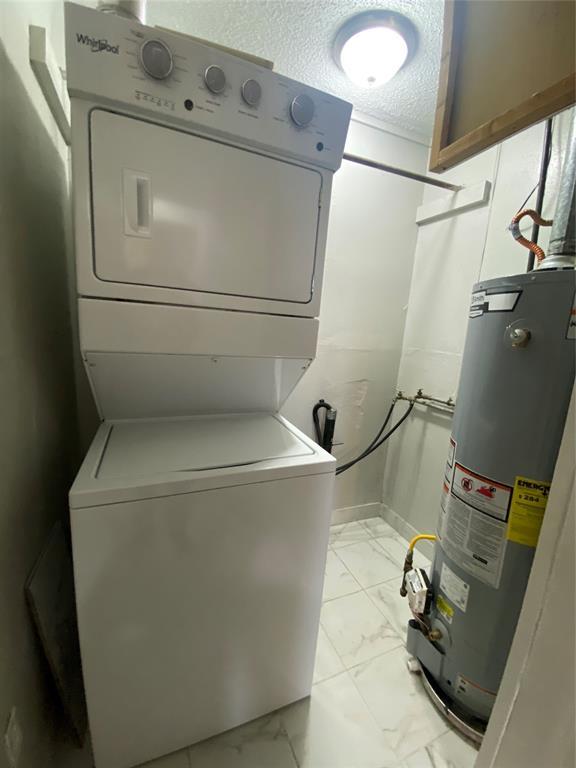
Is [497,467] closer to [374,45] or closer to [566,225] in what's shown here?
[566,225]

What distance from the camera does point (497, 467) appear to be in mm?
1075

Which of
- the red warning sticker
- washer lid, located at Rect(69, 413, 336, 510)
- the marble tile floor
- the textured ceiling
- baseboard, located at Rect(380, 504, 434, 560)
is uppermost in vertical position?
the textured ceiling

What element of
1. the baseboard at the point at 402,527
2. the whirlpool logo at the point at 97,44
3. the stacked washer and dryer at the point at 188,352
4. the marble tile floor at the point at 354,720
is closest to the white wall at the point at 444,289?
the baseboard at the point at 402,527

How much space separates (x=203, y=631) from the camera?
1.02 meters

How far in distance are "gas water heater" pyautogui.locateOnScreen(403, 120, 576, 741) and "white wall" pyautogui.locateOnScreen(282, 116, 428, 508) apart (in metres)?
1.09

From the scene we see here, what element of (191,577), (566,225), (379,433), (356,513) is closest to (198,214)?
(191,577)

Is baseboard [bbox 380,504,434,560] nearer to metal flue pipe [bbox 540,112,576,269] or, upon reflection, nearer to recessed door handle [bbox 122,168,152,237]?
metal flue pipe [bbox 540,112,576,269]

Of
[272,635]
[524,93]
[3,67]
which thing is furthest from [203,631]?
[524,93]

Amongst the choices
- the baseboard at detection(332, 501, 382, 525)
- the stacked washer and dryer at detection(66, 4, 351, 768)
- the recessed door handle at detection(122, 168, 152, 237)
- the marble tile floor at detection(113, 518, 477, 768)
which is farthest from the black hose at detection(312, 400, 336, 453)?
the recessed door handle at detection(122, 168, 152, 237)

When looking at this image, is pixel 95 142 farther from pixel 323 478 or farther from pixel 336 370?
pixel 336 370

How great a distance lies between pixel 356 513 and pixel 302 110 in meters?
2.53

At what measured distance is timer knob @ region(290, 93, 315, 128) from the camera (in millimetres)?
893

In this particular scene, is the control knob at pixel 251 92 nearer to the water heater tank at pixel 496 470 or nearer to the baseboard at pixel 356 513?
the water heater tank at pixel 496 470

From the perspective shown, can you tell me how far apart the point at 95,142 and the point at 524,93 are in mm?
1118
